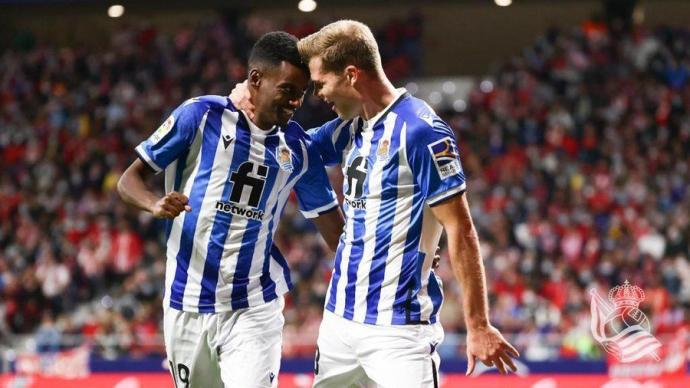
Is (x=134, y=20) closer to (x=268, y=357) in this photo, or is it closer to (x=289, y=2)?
(x=289, y=2)

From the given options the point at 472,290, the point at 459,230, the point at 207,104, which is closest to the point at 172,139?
the point at 207,104

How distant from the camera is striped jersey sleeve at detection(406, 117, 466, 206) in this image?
427 cm

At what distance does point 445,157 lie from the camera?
4.30 m

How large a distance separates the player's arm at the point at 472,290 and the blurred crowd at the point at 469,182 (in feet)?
24.1

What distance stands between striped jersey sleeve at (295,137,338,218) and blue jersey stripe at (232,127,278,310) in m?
0.27

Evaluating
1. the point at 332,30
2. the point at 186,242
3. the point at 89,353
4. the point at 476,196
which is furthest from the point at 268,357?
the point at 476,196

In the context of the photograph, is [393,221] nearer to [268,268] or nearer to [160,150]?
[268,268]

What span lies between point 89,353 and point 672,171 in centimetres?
824

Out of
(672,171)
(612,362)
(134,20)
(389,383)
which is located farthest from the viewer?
(134,20)

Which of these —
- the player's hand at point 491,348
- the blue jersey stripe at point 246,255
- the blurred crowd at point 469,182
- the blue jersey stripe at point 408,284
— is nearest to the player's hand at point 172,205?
the blue jersey stripe at point 246,255

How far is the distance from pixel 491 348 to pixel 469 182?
11.5 meters

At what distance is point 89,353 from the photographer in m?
12.2

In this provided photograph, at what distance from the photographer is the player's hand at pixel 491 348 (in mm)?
4176

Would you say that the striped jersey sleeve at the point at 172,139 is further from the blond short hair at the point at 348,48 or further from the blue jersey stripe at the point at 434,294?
the blue jersey stripe at the point at 434,294
